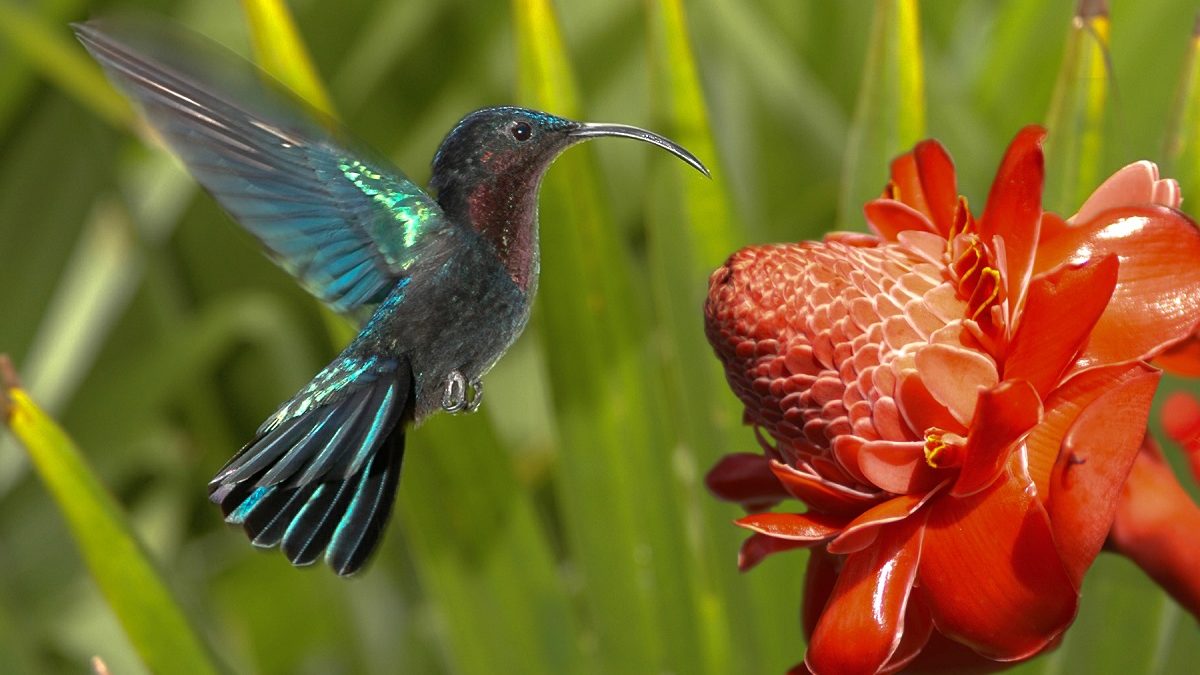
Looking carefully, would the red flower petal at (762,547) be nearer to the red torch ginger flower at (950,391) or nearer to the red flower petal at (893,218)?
the red torch ginger flower at (950,391)

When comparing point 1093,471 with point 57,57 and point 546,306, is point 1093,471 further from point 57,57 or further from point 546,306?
point 57,57

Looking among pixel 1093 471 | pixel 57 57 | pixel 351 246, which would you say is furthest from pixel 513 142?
pixel 57 57

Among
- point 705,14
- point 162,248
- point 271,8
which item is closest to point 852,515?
point 271,8

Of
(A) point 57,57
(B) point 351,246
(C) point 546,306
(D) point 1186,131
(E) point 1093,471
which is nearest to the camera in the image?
(E) point 1093,471

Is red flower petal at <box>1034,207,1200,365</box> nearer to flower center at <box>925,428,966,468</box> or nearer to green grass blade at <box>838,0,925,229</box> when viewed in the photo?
flower center at <box>925,428,966,468</box>

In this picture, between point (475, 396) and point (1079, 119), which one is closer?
point (475, 396)
